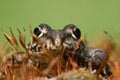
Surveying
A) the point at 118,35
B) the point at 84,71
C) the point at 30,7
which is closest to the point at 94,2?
the point at 30,7

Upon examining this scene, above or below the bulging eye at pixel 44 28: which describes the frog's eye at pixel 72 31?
below

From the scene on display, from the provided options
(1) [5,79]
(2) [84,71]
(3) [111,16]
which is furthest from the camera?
(3) [111,16]

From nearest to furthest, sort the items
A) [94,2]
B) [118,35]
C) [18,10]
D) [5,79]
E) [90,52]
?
[5,79] < [90,52] < [118,35] < [18,10] < [94,2]

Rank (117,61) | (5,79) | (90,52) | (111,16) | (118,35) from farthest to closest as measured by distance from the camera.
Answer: (111,16)
(118,35)
(117,61)
(90,52)
(5,79)

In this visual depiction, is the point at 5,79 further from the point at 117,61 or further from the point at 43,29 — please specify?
the point at 117,61

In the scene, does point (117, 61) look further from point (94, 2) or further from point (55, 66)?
point (94, 2)

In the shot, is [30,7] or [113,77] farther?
[30,7]

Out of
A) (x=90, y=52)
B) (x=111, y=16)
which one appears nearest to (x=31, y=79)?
(x=90, y=52)

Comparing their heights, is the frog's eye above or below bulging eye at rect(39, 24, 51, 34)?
below

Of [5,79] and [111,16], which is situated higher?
[5,79]
